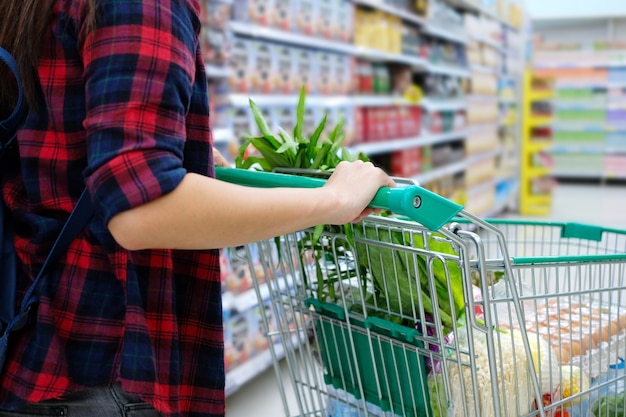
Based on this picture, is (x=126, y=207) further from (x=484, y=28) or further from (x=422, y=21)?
(x=484, y=28)

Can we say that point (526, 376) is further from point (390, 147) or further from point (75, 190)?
point (390, 147)

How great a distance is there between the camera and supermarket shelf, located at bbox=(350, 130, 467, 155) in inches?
173

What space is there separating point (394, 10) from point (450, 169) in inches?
69.3

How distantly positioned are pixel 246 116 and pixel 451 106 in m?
3.33

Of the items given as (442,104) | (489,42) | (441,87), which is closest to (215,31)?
(442,104)

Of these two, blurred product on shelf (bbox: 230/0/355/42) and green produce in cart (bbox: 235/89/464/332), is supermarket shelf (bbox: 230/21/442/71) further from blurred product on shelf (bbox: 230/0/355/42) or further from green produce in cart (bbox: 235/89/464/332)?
green produce in cart (bbox: 235/89/464/332)

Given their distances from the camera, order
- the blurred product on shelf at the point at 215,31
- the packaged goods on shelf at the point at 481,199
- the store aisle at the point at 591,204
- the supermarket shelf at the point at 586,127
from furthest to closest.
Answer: the supermarket shelf at the point at 586,127 < the store aisle at the point at 591,204 < the packaged goods on shelf at the point at 481,199 < the blurred product on shelf at the point at 215,31

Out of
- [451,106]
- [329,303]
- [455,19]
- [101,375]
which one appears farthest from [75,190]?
[455,19]

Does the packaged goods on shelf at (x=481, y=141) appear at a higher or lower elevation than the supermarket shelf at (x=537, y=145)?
higher

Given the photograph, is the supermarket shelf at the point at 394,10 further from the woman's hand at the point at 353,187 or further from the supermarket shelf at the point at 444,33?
the woman's hand at the point at 353,187

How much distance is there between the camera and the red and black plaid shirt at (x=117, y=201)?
819mm

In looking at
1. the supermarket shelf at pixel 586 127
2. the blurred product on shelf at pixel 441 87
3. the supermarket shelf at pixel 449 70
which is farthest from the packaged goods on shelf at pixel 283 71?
the supermarket shelf at pixel 586 127

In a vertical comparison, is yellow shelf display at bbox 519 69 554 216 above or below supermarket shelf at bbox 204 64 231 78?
below

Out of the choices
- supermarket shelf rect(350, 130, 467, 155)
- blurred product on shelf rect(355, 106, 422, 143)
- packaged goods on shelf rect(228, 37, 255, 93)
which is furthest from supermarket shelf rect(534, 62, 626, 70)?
packaged goods on shelf rect(228, 37, 255, 93)
